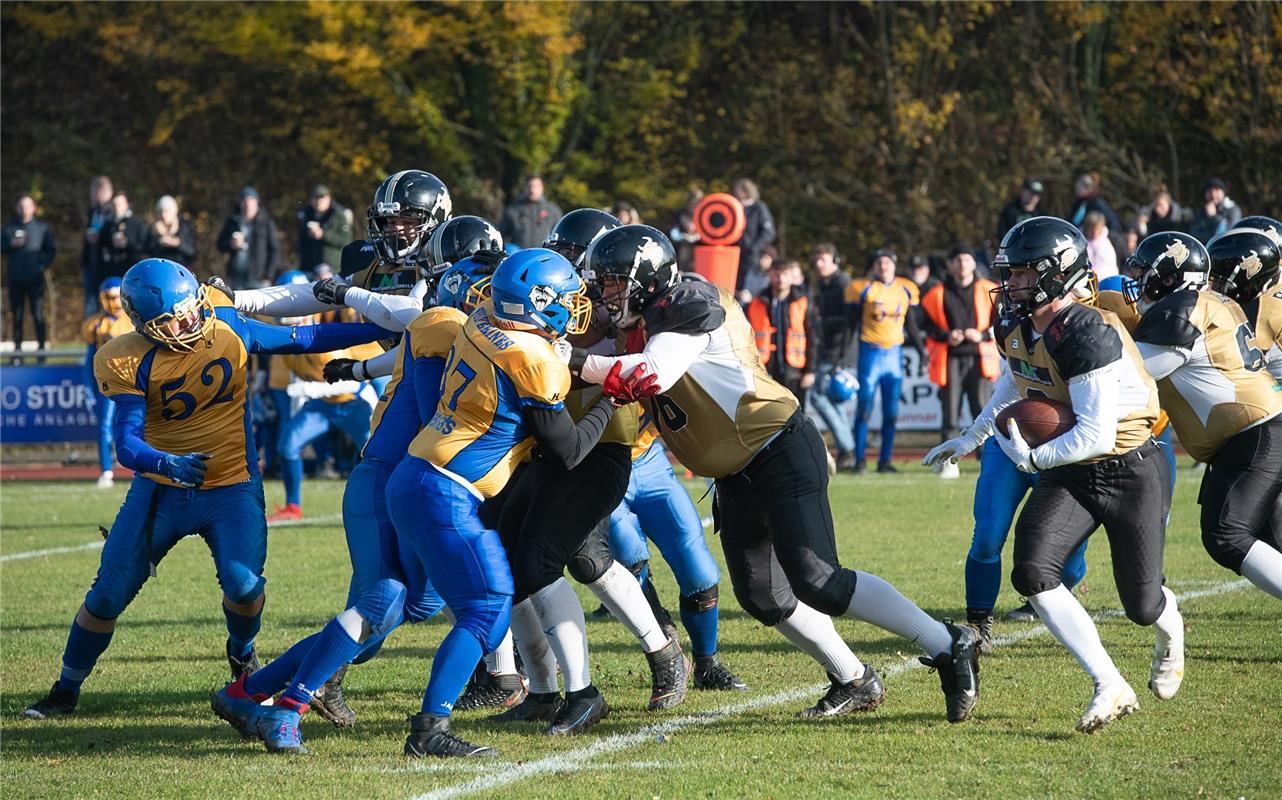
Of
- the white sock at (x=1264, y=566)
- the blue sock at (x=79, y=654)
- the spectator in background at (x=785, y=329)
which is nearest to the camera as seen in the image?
the blue sock at (x=79, y=654)

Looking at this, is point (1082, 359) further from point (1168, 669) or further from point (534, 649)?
point (534, 649)

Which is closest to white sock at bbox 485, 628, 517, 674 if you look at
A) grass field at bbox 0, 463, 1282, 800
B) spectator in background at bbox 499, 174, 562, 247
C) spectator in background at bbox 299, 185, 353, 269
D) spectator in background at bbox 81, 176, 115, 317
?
grass field at bbox 0, 463, 1282, 800

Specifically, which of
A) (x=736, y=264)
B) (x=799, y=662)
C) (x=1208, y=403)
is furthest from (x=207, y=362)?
(x=736, y=264)

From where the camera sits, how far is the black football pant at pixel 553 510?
218 inches

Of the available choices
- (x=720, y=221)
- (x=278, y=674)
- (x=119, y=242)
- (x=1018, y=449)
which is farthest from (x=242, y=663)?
(x=119, y=242)

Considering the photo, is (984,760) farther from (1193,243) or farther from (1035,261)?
(1193,243)

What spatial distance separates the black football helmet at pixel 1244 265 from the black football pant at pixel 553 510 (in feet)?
9.26

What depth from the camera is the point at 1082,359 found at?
5.36m

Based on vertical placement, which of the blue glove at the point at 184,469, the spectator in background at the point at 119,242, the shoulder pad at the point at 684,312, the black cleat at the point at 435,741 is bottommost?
the black cleat at the point at 435,741

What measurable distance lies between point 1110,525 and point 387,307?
9.06ft

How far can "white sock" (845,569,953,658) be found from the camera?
18.3 ft

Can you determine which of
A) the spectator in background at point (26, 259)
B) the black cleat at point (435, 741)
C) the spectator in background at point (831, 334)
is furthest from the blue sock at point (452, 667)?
the spectator in background at point (26, 259)

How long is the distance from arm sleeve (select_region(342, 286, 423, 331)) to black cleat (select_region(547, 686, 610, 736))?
5.00 feet

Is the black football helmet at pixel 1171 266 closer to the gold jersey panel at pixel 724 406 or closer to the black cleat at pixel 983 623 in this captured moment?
the black cleat at pixel 983 623
